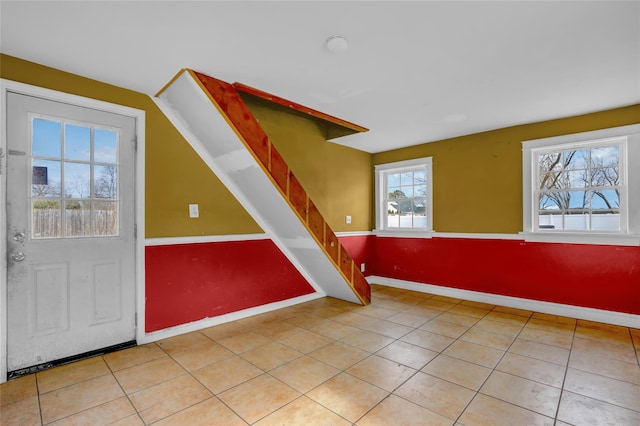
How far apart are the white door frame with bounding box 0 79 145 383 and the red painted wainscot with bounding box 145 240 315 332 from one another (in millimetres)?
75

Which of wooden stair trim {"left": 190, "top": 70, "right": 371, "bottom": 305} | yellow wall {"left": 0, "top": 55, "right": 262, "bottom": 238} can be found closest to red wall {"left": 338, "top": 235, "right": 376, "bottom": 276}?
wooden stair trim {"left": 190, "top": 70, "right": 371, "bottom": 305}

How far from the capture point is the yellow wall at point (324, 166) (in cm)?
400

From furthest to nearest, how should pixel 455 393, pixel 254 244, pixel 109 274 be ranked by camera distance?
pixel 254 244
pixel 109 274
pixel 455 393

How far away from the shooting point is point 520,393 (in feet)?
6.85

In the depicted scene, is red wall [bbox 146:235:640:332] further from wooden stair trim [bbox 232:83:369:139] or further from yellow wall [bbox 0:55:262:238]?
wooden stair trim [bbox 232:83:369:139]

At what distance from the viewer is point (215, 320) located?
11.0 ft

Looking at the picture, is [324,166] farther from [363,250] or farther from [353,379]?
[353,379]

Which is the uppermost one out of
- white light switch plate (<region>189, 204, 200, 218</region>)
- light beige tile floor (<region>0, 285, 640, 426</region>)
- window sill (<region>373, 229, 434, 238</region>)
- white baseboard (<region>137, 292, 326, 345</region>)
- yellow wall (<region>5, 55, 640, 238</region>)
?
yellow wall (<region>5, 55, 640, 238</region>)

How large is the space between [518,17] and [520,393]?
7.98ft

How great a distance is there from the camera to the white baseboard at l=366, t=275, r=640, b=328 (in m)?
3.34

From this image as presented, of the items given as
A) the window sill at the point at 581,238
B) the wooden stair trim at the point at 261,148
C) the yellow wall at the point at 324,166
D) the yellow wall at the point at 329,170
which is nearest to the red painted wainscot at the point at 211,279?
the yellow wall at the point at 329,170

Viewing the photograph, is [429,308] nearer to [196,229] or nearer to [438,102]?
[438,102]

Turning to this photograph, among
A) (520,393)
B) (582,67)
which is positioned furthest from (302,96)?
(520,393)

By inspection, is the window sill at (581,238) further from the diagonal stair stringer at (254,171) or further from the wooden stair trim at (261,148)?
the wooden stair trim at (261,148)
